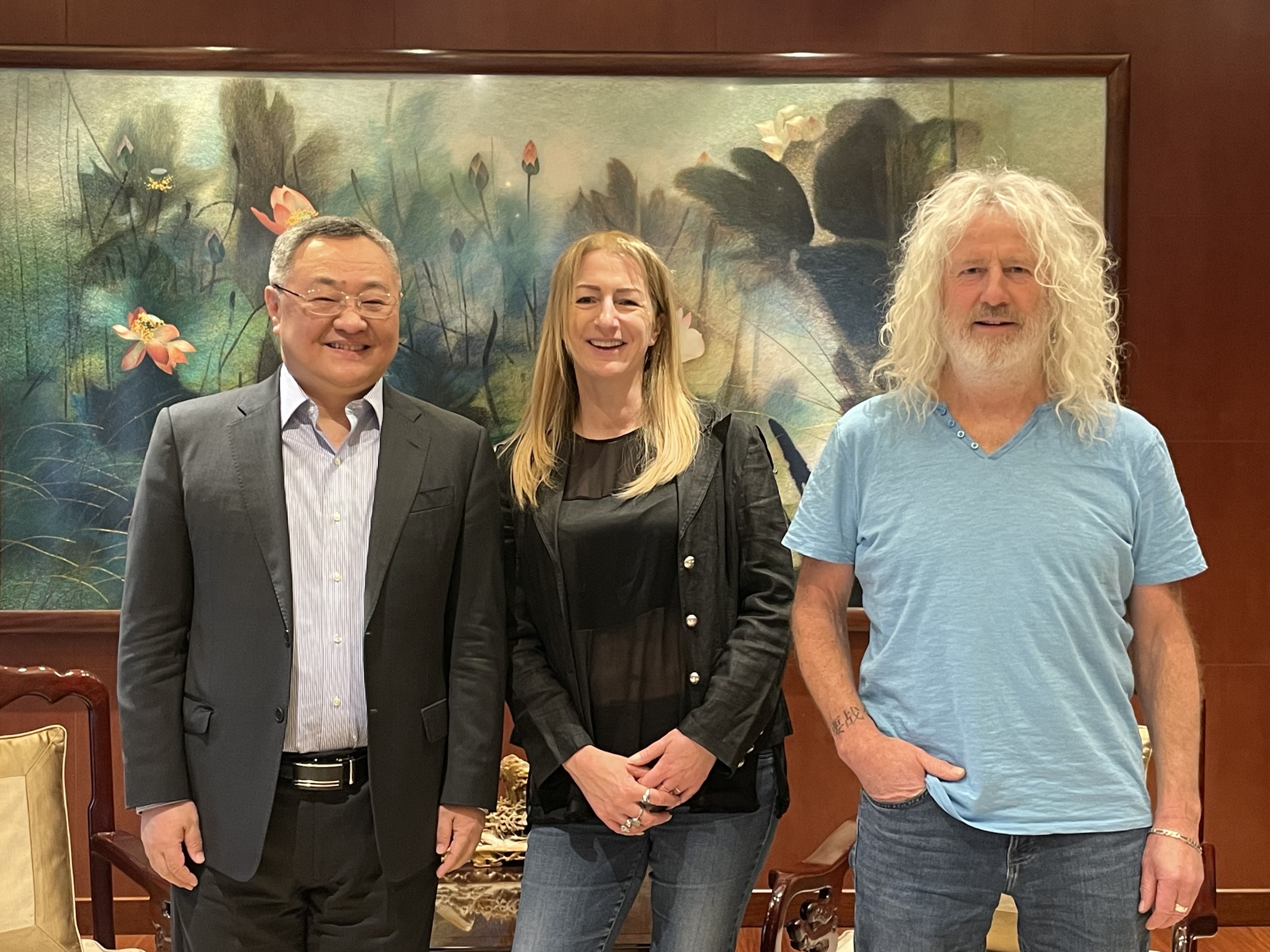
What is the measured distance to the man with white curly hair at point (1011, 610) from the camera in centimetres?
157

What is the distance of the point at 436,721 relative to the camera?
1.84 metres

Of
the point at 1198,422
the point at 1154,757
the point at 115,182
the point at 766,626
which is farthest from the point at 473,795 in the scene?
the point at 1198,422

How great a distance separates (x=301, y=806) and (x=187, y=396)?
5.78 ft

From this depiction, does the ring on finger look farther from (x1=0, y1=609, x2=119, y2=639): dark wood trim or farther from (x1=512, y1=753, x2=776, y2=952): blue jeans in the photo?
(x1=0, y1=609, x2=119, y2=639): dark wood trim

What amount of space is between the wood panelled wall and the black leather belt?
176 cm

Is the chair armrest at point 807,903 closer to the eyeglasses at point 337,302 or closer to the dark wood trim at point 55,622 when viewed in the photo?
the eyeglasses at point 337,302

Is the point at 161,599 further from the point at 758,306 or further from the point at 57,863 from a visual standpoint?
the point at 758,306

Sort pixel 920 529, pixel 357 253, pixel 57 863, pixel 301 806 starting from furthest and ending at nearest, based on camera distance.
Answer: pixel 57 863
pixel 357 253
pixel 301 806
pixel 920 529

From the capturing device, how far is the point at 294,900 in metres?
1.80

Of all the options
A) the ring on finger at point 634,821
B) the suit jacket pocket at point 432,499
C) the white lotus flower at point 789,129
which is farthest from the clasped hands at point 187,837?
the white lotus flower at point 789,129

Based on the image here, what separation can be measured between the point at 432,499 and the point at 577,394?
369 mm

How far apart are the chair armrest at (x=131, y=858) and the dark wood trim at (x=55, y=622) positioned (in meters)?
1.08

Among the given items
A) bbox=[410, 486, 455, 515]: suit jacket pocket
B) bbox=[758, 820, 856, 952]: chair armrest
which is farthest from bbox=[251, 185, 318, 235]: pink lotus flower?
bbox=[758, 820, 856, 952]: chair armrest

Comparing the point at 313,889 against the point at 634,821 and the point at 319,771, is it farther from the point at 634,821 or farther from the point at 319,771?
the point at 634,821
